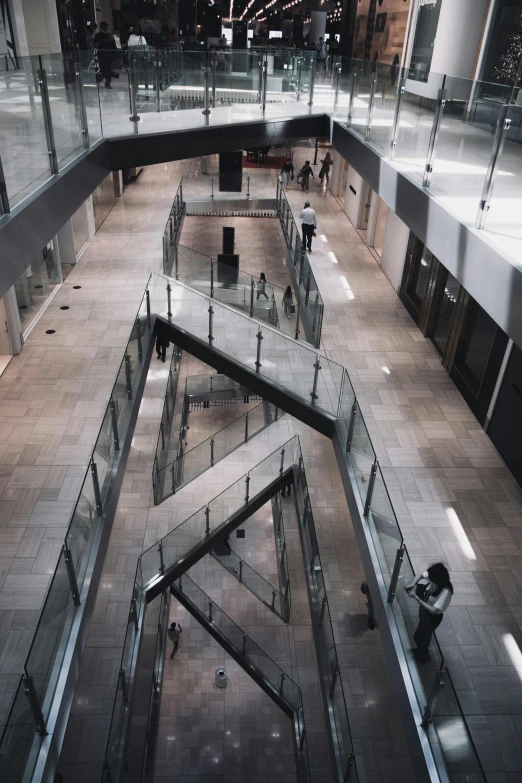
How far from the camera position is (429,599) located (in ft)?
13.8

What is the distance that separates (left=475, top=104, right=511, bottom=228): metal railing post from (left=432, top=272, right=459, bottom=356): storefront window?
4.54m

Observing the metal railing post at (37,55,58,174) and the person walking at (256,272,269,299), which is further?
the person walking at (256,272,269,299)

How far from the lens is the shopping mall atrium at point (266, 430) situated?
4750 millimetres

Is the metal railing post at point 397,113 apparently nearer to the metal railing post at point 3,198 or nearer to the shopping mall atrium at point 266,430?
the shopping mall atrium at point 266,430

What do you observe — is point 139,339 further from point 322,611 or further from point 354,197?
point 354,197

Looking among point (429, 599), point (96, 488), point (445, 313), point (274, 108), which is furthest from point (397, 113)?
point (429, 599)

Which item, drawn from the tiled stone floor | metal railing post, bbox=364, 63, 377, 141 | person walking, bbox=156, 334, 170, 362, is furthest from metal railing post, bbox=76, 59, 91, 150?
metal railing post, bbox=364, 63, 377, 141

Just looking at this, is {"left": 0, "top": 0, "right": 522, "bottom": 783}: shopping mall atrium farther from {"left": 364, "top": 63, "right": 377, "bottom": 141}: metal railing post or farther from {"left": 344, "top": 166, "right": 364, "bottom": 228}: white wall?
{"left": 344, "top": 166, "right": 364, "bottom": 228}: white wall

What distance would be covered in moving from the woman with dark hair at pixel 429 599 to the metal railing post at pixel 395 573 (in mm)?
255

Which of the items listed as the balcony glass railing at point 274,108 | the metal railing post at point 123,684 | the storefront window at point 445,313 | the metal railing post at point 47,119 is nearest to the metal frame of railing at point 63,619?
the metal railing post at point 123,684

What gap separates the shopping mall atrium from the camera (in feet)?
15.6

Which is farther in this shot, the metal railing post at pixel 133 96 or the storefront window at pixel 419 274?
the storefront window at pixel 419 274

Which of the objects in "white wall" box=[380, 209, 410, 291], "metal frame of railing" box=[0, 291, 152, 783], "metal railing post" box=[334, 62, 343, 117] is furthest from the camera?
"white wall" box=[380, 209, 410, 291]

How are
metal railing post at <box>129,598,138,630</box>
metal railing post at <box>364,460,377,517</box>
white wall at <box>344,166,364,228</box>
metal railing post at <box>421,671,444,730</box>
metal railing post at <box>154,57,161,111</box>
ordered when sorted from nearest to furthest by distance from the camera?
metal railing post at <box>421,671,444,730</box>, metal railing post at <box>364,460,377,517</box>, metal railing post at <box>129,598,138,630</box>, metal railing post at <box>154,57,161,111</box>, white wall at <box>344,166,364,228</box>
